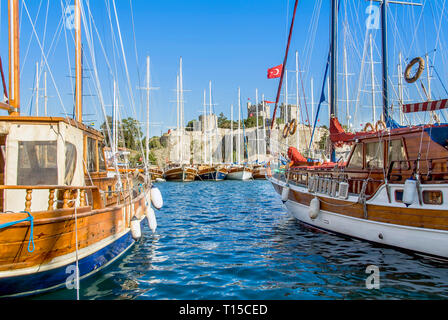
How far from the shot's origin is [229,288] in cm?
648

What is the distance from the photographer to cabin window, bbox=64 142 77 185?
22.0ft

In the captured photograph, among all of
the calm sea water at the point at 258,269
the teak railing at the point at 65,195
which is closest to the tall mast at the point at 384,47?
the calm sea water at the point at 258,269

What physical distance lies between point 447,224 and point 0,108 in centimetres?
918

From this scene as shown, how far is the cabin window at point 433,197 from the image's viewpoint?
771 centimetres

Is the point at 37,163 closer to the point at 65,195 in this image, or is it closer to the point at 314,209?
the point at 65,195

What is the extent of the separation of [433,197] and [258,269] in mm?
4065

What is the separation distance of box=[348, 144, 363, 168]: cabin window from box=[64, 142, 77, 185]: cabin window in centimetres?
828

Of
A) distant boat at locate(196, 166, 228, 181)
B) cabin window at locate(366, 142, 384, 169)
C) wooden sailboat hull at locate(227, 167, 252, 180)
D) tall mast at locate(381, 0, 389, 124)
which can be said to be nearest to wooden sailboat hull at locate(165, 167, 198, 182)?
distant boat at locate(196, 166, 228, 181)

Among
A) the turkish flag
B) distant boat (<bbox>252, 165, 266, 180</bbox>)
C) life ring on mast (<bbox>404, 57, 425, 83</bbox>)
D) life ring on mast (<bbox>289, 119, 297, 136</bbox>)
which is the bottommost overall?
distant boat (<bbox>252, 165, 266, 180</bbox>)

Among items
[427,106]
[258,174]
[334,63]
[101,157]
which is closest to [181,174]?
[258,174]

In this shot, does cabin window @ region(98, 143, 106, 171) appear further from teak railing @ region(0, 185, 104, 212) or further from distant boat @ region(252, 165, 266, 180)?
distant boat @ region(252, 165, 266, 180)

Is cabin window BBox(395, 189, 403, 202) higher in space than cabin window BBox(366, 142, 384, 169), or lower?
lower
